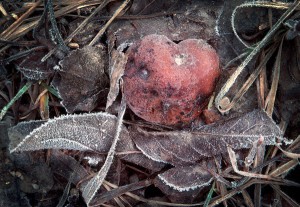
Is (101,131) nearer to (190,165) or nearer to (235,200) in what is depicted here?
(190,165)

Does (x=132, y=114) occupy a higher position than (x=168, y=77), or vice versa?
(x=168, y=77)

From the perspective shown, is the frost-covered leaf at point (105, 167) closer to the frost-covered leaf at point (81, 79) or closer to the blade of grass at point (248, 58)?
the frost-covered leaf at point (81, 79)

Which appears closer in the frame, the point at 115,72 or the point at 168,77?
the point at 168,77

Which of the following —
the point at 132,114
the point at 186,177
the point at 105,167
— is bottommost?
the point at 186,177

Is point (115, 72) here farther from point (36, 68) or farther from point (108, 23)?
point (36, 68)

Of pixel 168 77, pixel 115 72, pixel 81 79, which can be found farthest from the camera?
pixel 81 79

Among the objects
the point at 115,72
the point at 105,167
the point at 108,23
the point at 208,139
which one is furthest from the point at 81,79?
the point at 208,139

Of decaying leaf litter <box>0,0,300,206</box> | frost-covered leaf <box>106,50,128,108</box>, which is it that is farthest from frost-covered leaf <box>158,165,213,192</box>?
frost-covered leaf <box>106,50,128,108</box>
